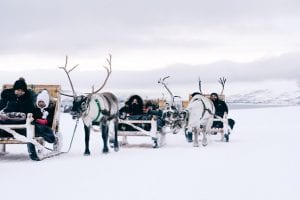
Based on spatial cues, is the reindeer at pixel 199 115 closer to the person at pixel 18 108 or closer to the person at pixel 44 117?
the person at pixel 44 117

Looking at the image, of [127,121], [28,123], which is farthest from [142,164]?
[127,121]

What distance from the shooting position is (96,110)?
13969mm

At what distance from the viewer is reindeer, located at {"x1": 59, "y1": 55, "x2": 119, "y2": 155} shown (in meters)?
13.1

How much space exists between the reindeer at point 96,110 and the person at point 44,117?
23.3 inches

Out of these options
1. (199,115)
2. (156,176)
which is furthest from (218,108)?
(156,176)

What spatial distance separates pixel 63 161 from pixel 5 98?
228cm

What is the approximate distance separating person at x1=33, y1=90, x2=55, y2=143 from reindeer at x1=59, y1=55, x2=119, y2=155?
591 mm

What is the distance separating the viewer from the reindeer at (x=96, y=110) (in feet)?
43.1

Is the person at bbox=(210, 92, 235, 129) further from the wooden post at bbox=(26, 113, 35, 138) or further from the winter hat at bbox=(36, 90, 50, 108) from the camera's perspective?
the wooden post at bbox=(26, 113, 35, 138)

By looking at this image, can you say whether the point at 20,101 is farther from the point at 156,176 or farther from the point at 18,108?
the point at 156,176

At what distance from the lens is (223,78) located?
21672mm

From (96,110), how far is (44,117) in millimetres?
1494

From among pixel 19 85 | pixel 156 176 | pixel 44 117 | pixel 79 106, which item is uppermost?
pixel 19 85

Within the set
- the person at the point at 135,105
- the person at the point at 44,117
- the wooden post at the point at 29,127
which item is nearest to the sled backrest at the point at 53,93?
the person at the point at 44,117
